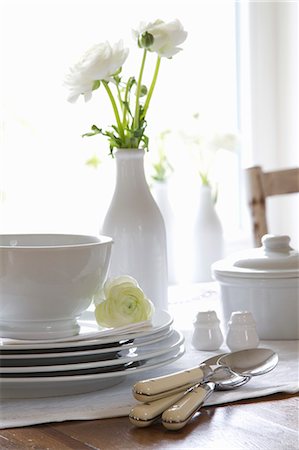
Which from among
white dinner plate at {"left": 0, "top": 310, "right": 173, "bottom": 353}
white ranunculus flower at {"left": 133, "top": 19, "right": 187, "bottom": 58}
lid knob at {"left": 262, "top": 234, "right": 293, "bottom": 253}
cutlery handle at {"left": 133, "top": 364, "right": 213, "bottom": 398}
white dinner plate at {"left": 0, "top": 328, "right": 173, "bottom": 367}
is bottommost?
cutlery handle at {"left": 133, "top": 364, "right": 213, "bottom": 398}

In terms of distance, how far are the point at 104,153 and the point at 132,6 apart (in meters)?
0.43

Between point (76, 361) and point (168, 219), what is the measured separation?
112cm

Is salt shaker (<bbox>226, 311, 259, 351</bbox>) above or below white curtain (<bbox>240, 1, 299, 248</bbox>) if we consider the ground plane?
below

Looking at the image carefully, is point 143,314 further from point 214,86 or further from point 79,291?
point 214,86

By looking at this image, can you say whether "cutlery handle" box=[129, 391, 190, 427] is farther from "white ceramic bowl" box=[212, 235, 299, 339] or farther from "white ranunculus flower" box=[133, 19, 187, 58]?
"white ranunculus flower" box=[133, 19, 187, 58]

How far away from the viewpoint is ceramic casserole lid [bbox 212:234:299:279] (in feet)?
3.56

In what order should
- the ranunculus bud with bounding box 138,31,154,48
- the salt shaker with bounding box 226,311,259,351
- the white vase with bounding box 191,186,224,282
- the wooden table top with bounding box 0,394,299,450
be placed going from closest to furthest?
the wooden table top with bounding box 0,394,299,450 < the salt shaker with bounding box 226,311,259,351 < the ranunculus bud with bounding box 138,31,154,48 < the white vase with bounding box 191,186,224,282

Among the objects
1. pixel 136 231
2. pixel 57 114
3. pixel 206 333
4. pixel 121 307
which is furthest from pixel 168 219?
pixel 121 307

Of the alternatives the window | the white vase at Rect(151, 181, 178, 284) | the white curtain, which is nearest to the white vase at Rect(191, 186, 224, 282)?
the white vase at Rect(151, 181, 178, 284)

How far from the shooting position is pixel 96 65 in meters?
1.10

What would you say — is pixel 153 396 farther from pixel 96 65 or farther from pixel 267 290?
pixel 96 65

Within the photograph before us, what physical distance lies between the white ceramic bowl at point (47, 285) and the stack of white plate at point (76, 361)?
0.03m

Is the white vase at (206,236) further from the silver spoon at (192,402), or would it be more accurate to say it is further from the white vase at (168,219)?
the silver spoon at (192,402)

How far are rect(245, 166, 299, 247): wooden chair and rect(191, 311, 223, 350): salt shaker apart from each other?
950mm
